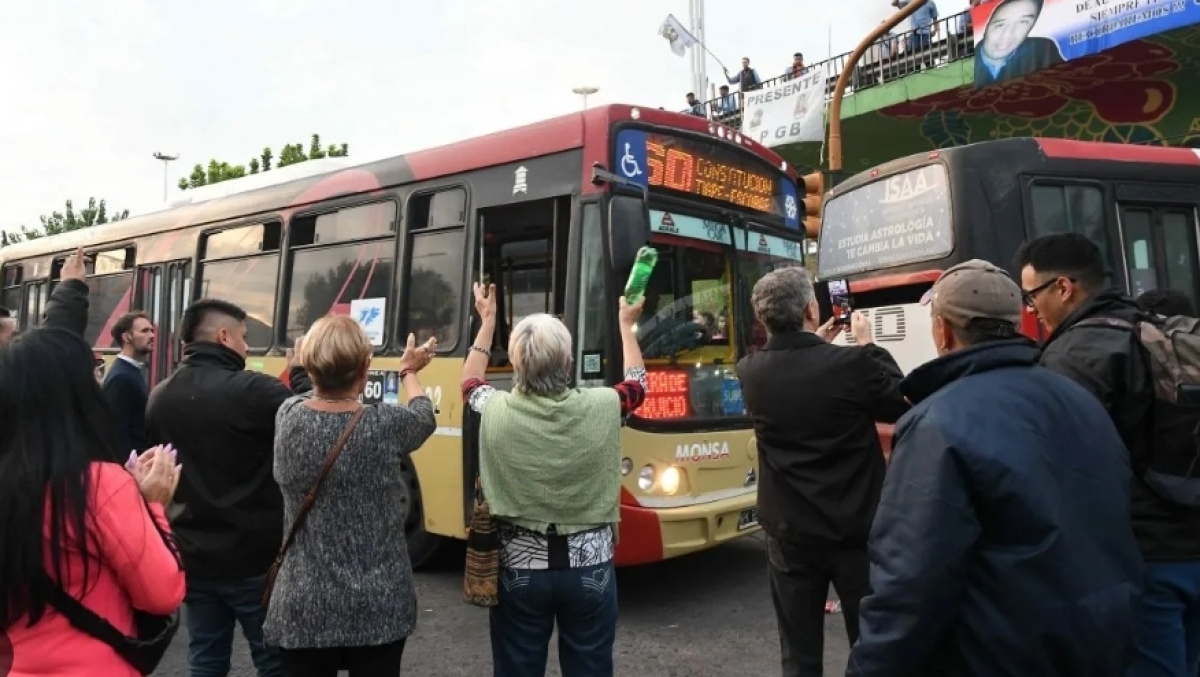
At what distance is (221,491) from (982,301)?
278cm

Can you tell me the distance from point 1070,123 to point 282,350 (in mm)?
13002

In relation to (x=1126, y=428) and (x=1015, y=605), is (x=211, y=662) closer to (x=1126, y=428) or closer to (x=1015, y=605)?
(x=1015, y=605)

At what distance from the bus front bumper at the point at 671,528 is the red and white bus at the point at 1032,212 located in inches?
65.5

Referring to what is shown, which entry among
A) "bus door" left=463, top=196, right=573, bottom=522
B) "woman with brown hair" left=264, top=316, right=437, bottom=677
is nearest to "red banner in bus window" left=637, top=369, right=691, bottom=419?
"bus door" left=463, top=196, right=573, bottom=522

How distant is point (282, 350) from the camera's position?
24.3ft

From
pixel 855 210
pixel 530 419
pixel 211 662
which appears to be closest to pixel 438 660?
pixel 211 662

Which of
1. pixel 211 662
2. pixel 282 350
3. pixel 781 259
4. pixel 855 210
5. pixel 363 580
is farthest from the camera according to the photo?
pixel 855 210

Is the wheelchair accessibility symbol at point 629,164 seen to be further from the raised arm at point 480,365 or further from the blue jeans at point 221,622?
the blue jeans at point 221,622

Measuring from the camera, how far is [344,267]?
6992 millimetres

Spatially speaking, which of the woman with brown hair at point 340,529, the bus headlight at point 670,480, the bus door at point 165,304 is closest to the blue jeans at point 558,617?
the woman with brown hair at point 340,529

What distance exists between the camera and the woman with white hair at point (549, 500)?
2846mm

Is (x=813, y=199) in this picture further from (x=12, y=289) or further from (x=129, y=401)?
(x=12, y=289)

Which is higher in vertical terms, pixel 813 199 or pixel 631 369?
pixel 813 199

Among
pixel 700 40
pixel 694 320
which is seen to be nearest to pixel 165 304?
pixel 694 320
